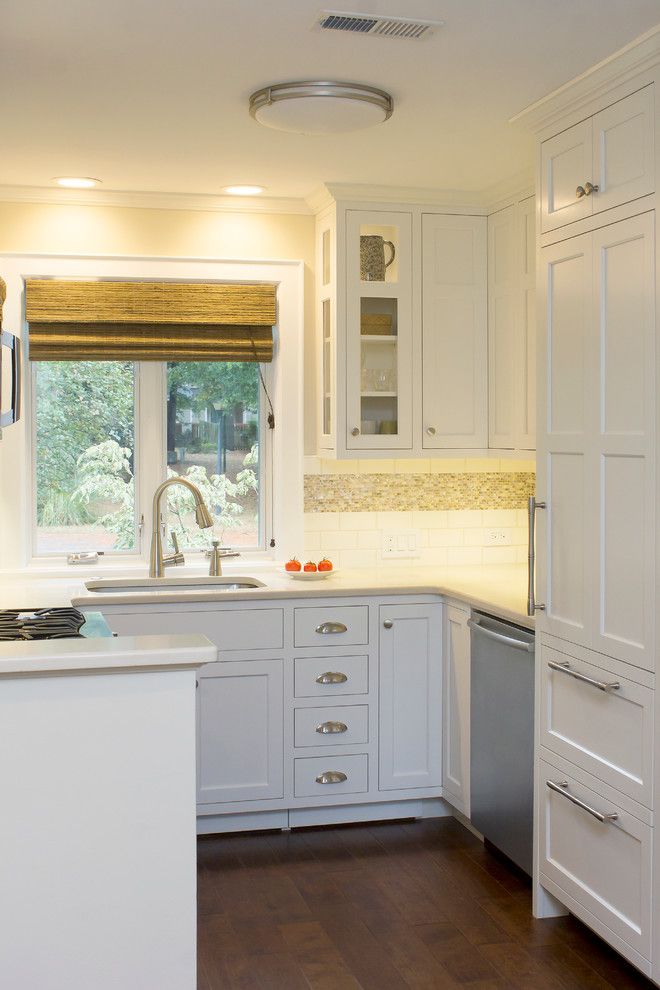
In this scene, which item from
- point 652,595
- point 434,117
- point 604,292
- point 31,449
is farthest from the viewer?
point 31,449

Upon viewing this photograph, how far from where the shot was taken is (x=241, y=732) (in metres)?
4.16

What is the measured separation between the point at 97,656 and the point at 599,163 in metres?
1.91

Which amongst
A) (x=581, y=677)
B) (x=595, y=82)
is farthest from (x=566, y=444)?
(x=595, y=82)

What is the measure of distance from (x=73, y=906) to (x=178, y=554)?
98.4 inches

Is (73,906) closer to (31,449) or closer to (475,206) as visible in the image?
(31,449)

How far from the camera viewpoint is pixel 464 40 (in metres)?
2.80

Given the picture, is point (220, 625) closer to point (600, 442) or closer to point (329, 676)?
point (329, 676)

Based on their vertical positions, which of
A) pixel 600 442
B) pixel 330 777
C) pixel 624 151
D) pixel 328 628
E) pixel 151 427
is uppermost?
pixel 624 151

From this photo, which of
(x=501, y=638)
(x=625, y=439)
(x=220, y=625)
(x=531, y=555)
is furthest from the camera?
(x=220, y=625)

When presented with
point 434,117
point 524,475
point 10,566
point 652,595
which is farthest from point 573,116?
point 10,566

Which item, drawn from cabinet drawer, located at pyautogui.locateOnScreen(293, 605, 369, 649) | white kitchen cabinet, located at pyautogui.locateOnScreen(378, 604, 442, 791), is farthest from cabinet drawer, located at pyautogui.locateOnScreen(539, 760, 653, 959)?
cabinet drawer, located at pyautogui.locateOnScreen(293, 605, 369, 649)

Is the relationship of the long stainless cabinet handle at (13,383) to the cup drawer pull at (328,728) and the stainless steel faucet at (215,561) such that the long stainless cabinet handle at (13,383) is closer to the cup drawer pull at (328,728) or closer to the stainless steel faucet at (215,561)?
the stainless steel faucet at (215,561)

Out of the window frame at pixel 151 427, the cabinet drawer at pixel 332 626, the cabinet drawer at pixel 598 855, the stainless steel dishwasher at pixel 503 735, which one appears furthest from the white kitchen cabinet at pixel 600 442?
the window frame at pixel 151 427

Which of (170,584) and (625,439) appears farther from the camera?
(170,584)
